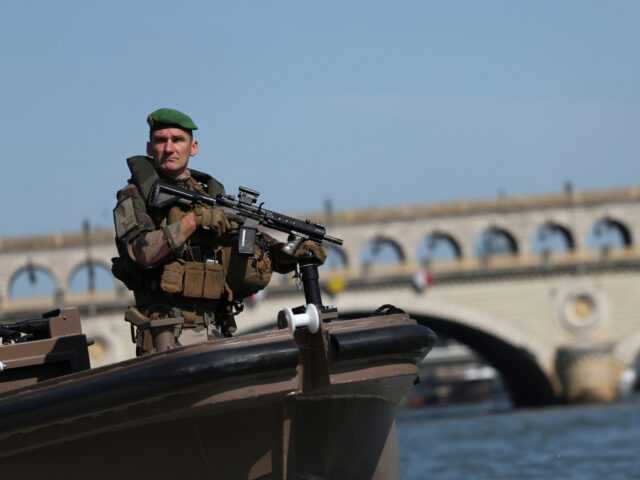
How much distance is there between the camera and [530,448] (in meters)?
26.5

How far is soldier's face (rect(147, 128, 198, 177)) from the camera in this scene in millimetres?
8086

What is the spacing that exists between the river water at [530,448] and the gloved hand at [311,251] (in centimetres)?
1062

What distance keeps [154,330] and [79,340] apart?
1.10 meters

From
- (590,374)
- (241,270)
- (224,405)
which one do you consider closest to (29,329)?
(241,270)

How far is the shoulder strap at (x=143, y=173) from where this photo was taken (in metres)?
7.90

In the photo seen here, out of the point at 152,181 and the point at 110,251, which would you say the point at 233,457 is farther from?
the point at 110,251

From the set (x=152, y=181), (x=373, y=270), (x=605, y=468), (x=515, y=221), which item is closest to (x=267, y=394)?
(x=152, y=181)

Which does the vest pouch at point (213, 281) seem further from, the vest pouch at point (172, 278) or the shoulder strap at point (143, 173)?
the shoulder strap at point (143, 173)

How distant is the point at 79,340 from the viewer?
8.43 m

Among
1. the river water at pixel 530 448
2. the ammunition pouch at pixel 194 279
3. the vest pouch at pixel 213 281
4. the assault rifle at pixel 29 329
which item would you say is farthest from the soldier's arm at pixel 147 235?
the river water at pixel 530 448

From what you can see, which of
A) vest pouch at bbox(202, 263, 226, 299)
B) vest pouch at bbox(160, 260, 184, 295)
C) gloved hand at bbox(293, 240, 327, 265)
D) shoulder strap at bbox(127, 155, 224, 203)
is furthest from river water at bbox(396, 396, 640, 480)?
vest pouch at bbox(160, 260, 184, 295)


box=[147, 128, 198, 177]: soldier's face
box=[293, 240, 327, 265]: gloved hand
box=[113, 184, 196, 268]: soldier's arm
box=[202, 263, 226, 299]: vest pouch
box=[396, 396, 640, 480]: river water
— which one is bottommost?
box=[396, 396, 640, 480]: river water

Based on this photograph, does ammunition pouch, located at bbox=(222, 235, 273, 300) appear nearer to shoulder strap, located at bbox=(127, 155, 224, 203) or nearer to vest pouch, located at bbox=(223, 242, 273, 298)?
vest pouch, located at bbox=(223, 242, 273, 298)

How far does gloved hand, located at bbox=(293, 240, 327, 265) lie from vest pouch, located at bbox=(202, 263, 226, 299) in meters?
0.60
